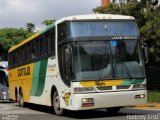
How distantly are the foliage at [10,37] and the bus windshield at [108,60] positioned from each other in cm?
5863

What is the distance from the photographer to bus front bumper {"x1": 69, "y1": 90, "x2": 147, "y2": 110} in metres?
15.7

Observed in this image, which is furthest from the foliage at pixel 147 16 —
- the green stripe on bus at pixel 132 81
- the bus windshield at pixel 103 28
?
the green stripe on bus at pixel 132 81

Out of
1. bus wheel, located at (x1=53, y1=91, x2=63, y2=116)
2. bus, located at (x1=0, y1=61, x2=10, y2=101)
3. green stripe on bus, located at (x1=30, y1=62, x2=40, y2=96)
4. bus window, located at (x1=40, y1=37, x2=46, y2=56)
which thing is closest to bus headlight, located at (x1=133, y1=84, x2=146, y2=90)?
bus wheel, located at (x1=53, y1=91, x2=63, y2=116)

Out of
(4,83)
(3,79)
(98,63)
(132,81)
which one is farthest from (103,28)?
(3,79)

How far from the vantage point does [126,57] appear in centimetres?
1634

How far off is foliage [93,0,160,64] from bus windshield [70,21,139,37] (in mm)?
10858

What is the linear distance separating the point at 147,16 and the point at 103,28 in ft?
43.4

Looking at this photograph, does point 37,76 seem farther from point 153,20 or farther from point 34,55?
point 153,20

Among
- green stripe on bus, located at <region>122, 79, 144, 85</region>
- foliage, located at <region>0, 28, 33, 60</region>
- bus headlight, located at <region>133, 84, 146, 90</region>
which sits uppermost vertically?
foliage, located at <region>0, 28, 33, 60</region>

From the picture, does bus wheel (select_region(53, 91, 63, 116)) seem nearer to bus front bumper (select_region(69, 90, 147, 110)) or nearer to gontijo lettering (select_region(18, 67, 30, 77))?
bus front bumper (select_region(69, 90, 147, 110))

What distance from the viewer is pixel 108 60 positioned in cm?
1617

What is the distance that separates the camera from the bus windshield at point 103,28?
16391 mm

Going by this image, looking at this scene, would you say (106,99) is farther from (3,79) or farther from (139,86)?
(3,79)

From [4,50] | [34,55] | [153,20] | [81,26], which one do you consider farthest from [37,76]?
[4,50]
